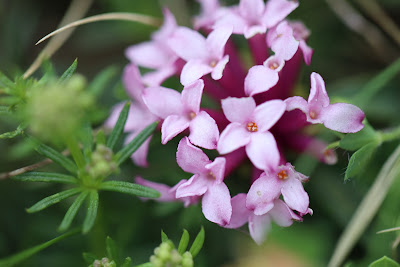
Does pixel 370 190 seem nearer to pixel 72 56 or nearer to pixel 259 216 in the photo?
pixel 259 216

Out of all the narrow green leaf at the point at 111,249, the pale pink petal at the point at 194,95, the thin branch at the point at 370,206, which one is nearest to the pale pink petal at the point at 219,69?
the pale pink petal at the point at 194,95

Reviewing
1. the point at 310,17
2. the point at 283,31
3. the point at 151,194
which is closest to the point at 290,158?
the point at 283,31

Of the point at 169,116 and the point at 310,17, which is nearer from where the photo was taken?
the point at 169,116

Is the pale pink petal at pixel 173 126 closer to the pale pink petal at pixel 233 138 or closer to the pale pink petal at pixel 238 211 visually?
the pale pink petal at pixel 233 138

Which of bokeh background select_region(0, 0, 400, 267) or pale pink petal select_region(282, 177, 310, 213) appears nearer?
pale pink petal select_region(282, 177, 310, 213)

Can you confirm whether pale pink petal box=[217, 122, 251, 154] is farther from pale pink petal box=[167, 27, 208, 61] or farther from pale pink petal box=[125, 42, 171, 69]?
pale pink petal box=[125, 42, 171, 69]

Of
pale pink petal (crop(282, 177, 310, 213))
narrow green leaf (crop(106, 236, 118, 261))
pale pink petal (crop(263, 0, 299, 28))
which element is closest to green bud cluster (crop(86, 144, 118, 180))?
narrow green leaf (crop(106, 236, 118, 261))
